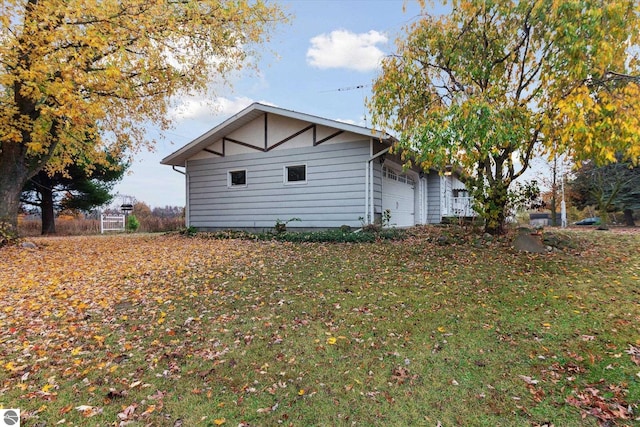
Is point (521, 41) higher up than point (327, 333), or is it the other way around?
point (521, 41)

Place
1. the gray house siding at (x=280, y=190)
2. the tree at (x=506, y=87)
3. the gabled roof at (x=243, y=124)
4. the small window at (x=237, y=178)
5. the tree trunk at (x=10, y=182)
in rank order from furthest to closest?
the small window at (x=237, y=178) → the gray house siding at (x=280, y=190) → the gabled roof at (x=243, y=124) → the tree trunk at (x=10, y=182) → the tree at (x=506, y=87)

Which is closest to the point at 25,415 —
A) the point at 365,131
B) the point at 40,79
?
the point at 40,79

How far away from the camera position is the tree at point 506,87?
15.0 feet

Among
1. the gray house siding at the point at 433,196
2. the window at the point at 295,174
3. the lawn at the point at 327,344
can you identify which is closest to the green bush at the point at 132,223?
the window at the point at 295,174

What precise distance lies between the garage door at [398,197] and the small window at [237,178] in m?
5.12

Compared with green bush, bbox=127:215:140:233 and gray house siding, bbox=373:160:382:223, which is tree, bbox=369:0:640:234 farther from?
green bush, bbox=127:215:140:233

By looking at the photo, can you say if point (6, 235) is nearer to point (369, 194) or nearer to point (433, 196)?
point (369, 194)

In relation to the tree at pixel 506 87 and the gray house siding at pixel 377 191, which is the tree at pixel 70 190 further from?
the tree at pixel 506 87

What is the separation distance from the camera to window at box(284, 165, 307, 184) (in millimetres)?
11266

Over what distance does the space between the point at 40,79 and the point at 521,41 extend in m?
10.4

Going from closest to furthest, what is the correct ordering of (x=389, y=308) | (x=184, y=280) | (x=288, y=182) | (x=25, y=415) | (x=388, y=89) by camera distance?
(x=25, y=415), (x=389, y=308), (x=184, y=280), (x=388, y=89), (x=288, y=182)

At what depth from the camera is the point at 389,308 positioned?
4.40 meters

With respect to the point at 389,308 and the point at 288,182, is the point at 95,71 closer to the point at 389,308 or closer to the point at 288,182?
the point at 288,182

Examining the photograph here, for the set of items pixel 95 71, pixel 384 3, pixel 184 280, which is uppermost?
pixel 384 3
